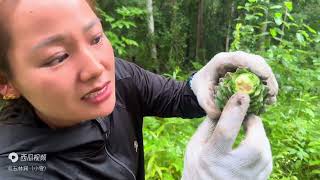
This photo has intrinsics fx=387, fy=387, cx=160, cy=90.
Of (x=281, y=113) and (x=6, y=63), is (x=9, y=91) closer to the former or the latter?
(x=6, y=63)

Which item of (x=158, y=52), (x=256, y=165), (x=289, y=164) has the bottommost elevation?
(x=158, y=52)

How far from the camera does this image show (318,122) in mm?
3629

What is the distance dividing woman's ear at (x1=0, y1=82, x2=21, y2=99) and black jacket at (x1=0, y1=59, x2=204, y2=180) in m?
0.07

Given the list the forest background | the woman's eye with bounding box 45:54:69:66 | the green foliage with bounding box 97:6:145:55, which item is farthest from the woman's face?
the green foliage with bounding box 97:6:145:55

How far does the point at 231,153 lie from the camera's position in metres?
1.34

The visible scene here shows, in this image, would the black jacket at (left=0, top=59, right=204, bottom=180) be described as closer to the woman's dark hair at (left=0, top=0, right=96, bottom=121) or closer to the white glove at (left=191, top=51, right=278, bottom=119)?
the woman's dark hair at (left=0, top=0, right=96, bottom=121)

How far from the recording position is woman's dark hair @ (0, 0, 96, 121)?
1226 mm

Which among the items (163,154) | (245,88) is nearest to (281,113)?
(163,154)

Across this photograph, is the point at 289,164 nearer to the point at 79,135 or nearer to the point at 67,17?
the point at 79,135

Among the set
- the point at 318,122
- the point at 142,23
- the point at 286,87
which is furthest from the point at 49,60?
the point at 142,23

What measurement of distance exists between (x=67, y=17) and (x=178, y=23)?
1620 centimetres

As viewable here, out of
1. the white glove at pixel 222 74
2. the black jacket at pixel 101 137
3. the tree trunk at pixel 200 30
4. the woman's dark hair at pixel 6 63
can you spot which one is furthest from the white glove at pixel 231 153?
the tree trunk at pixel 200 30

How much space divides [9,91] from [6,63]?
0.51ft

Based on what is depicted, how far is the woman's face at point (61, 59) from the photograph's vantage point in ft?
4.01
